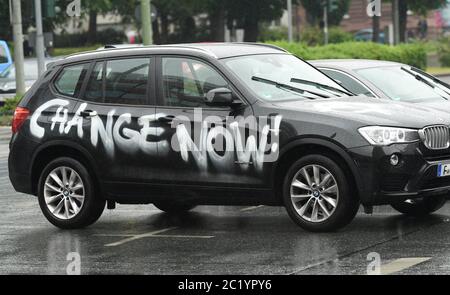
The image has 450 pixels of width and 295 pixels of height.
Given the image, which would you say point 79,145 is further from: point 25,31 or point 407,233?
point 25,31

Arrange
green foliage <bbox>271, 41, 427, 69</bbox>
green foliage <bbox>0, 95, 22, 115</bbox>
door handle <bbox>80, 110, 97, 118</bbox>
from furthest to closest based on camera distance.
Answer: green foliage <bbox>271, 41, 427, 69</bbox>, green foliage <bbox>0, 95, 22, 115</bbox>, door handle <bbox>80, 110, 97, 118</bbox>

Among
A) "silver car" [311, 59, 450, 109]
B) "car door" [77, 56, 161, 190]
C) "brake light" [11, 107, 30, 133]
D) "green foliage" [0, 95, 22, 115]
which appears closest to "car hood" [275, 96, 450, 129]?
"car door" [77, 56, 161, 190]

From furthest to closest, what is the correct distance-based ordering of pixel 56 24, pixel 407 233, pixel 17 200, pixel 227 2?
pixel 227 2 → pixel 56 24 → pixel 17 200 → pixel 407 233

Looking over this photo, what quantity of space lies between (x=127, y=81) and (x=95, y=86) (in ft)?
1.18

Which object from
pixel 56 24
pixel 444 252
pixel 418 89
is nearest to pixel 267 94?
pixel 444 252

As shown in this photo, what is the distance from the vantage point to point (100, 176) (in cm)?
1098

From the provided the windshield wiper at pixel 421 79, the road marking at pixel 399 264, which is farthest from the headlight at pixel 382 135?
the windshield wiper at pixel 421 79

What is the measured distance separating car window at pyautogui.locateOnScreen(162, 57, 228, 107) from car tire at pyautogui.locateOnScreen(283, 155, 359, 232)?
1091 millimetres

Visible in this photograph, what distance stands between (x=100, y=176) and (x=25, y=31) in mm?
58899

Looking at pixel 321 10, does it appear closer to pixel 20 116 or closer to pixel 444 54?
pixel 444 54

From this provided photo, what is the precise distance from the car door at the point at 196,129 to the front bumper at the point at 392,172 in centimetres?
95

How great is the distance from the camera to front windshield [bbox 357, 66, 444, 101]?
14.0 m

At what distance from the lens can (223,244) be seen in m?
9.88

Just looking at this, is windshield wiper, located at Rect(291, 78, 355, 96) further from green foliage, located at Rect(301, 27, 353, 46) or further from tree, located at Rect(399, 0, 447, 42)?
green foliage, located at Rect(301, 27, 353, 46)
